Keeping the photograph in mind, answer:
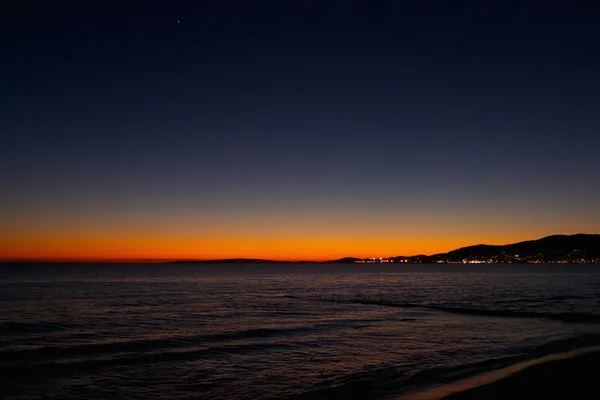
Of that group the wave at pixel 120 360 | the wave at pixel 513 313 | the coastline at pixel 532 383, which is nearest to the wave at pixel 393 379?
the coastline at pixel 532 383

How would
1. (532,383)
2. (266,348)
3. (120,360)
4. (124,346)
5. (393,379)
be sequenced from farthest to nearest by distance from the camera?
(124,346), (266,348), (120,360), (393,379), (532,383)

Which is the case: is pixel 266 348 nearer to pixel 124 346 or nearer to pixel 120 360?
pixel 120 360

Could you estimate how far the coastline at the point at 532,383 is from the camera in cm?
1352

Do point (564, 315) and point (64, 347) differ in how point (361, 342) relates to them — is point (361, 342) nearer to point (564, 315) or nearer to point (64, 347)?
point (64, 347)

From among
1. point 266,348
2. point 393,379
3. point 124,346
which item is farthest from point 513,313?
point 124,346

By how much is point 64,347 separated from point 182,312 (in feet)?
51.3

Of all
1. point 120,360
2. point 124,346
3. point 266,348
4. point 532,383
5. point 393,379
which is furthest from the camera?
point 124,346

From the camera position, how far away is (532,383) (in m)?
14.8

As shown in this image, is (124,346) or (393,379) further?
(124,346)

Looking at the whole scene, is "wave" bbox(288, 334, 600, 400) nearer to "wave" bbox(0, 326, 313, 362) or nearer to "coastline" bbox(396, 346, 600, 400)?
"coastline" bbox(396, 346, 600, 400)

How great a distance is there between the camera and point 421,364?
1833 cm

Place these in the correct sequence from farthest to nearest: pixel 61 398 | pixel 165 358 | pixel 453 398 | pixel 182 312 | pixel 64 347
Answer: pixel 182 312 < pixel 64 347 < pixel 165 358 < pixel 61 398 < pixel 453 398

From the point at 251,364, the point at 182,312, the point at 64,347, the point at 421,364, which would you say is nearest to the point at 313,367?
the point at 251,364

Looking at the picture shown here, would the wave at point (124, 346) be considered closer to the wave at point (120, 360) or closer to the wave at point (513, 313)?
the wave at point (120, 360)
